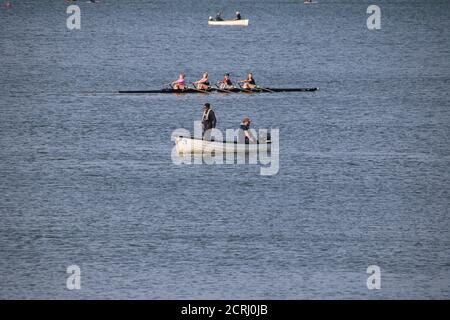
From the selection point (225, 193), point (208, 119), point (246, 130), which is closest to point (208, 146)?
point (208, 119)

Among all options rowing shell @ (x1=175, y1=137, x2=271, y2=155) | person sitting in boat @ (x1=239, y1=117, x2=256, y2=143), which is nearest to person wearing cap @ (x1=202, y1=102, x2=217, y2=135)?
rowing shell @ (x1=175, y1=137, x2=271, y2=155)

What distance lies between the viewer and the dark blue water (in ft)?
136

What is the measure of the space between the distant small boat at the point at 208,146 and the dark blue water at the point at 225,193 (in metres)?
0.86

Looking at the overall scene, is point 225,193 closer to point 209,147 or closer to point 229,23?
point 209,147

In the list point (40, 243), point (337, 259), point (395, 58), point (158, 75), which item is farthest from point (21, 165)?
point (395, 58)

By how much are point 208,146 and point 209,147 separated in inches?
4.4

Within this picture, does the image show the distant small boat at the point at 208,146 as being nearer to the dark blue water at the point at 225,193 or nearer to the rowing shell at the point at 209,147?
the rowing shell at the point at 209,147

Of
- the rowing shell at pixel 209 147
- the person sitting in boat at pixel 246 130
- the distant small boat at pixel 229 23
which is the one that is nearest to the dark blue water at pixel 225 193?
the rowing shell at pixel 209 147

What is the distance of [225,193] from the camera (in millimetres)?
52812

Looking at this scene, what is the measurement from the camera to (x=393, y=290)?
39.9m

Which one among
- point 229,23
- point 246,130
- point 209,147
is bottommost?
point 209,147

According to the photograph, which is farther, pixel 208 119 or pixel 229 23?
pixel 229 23
